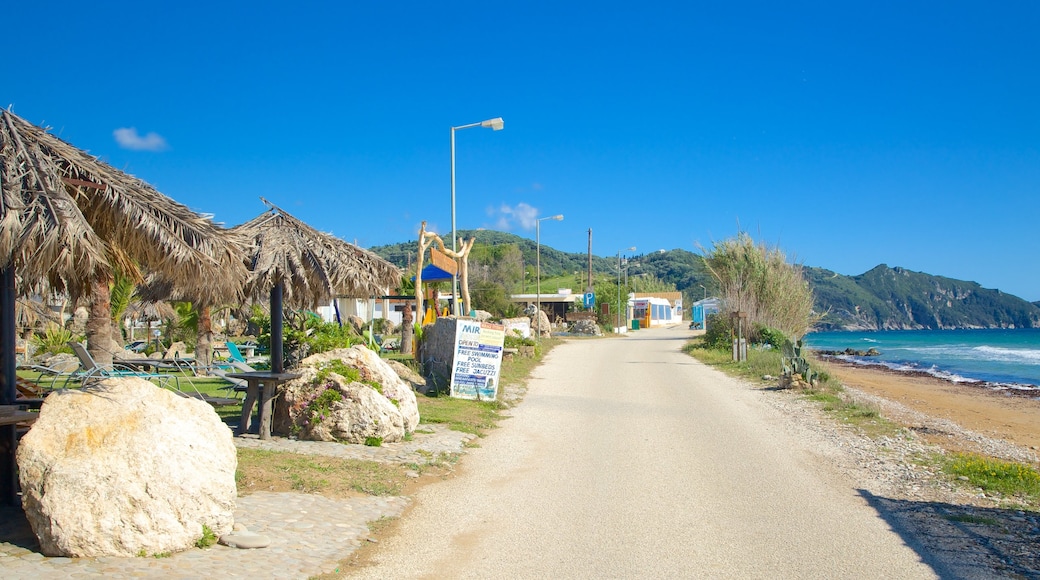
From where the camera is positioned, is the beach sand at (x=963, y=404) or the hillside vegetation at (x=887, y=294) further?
the hillside vegetation at (x=887, y=294)

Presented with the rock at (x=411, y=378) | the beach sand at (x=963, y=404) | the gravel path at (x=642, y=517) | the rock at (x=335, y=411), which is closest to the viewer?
the gravel path at (x=642, y=517)

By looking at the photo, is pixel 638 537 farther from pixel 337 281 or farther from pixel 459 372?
pixel 459 372

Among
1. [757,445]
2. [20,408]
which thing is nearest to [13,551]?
[20,408]

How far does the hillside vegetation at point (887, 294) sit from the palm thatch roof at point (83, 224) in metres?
126

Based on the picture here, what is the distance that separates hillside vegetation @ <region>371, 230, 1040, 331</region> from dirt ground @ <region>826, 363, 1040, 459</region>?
Result: 103345 millimetres

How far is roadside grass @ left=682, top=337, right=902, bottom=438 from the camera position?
42.0 feet

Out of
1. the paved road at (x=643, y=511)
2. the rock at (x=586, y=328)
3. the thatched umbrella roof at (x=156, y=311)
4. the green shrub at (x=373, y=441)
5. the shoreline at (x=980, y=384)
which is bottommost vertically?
the shoreline at (x=980, y=384)

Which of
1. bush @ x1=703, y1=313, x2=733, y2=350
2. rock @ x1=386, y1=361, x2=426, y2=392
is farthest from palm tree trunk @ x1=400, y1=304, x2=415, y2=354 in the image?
bush @ x1=703, y1=313, x2=733, y2=350

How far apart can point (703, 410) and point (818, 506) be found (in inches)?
272

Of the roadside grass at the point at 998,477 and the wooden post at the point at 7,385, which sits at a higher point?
the wooden post at the point at 7,385

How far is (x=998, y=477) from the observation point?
28.4 ft

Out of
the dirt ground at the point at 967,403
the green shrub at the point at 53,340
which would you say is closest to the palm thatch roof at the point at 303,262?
the dirt ground at the point at 967,403

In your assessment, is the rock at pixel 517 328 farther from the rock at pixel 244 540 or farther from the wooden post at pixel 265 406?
the rock at pixel 244 540

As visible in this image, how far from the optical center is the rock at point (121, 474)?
16.5 ft
